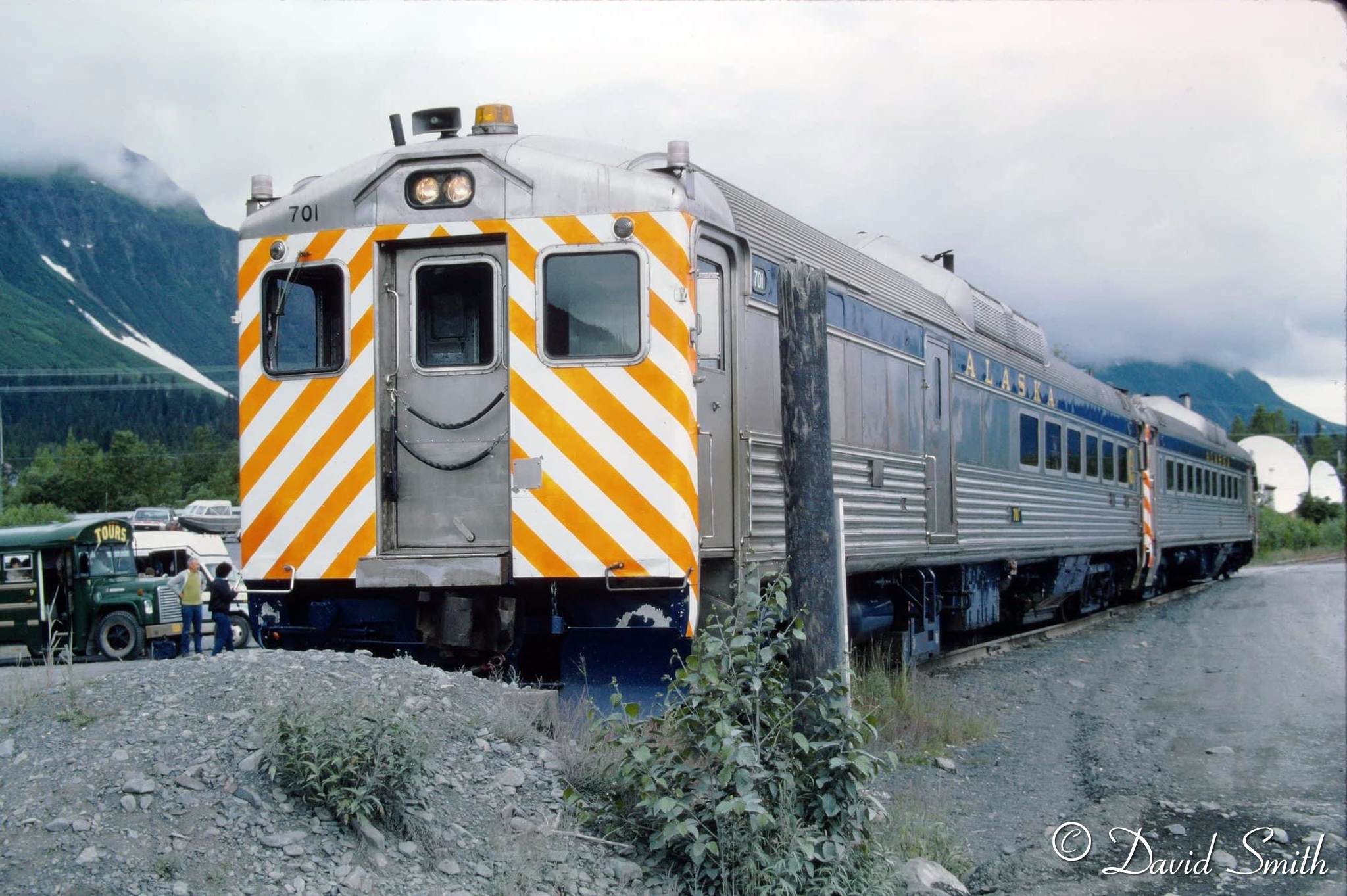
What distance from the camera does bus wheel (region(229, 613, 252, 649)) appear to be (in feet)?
72.0

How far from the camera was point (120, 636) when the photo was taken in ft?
67.6

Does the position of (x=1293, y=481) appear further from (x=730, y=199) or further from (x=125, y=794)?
(x=125, y=794)

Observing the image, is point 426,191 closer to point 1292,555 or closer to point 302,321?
point 302,321

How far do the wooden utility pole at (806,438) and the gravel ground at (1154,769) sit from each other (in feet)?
5.40

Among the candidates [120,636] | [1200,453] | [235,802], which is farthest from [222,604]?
[1200,453]

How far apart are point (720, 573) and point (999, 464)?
23.5 feet

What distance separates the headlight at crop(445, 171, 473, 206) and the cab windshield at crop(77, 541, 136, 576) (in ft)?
51.0

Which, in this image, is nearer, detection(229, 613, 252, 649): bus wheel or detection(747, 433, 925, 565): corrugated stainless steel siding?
detection(747, 433, 925, 565): corrugated stainless steel siding

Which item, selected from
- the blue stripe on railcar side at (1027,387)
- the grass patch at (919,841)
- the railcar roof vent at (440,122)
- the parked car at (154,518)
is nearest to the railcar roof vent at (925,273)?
the blue stripe on railcar side at (1027,387)

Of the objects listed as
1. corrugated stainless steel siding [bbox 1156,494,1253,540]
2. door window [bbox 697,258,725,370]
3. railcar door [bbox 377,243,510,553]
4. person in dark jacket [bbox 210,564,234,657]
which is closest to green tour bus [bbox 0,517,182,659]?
person in dark jacket [bbox 210,564,234,657]

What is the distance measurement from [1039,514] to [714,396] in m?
9.03

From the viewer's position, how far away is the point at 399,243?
7.28 metres

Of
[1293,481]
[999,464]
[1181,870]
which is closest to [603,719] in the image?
[1181,870]

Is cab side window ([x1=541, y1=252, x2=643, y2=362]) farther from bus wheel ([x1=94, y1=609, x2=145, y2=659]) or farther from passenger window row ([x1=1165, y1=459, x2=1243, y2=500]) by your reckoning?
passenger window row ([x1=1165, y1=459, x2=1243, y2=500])
